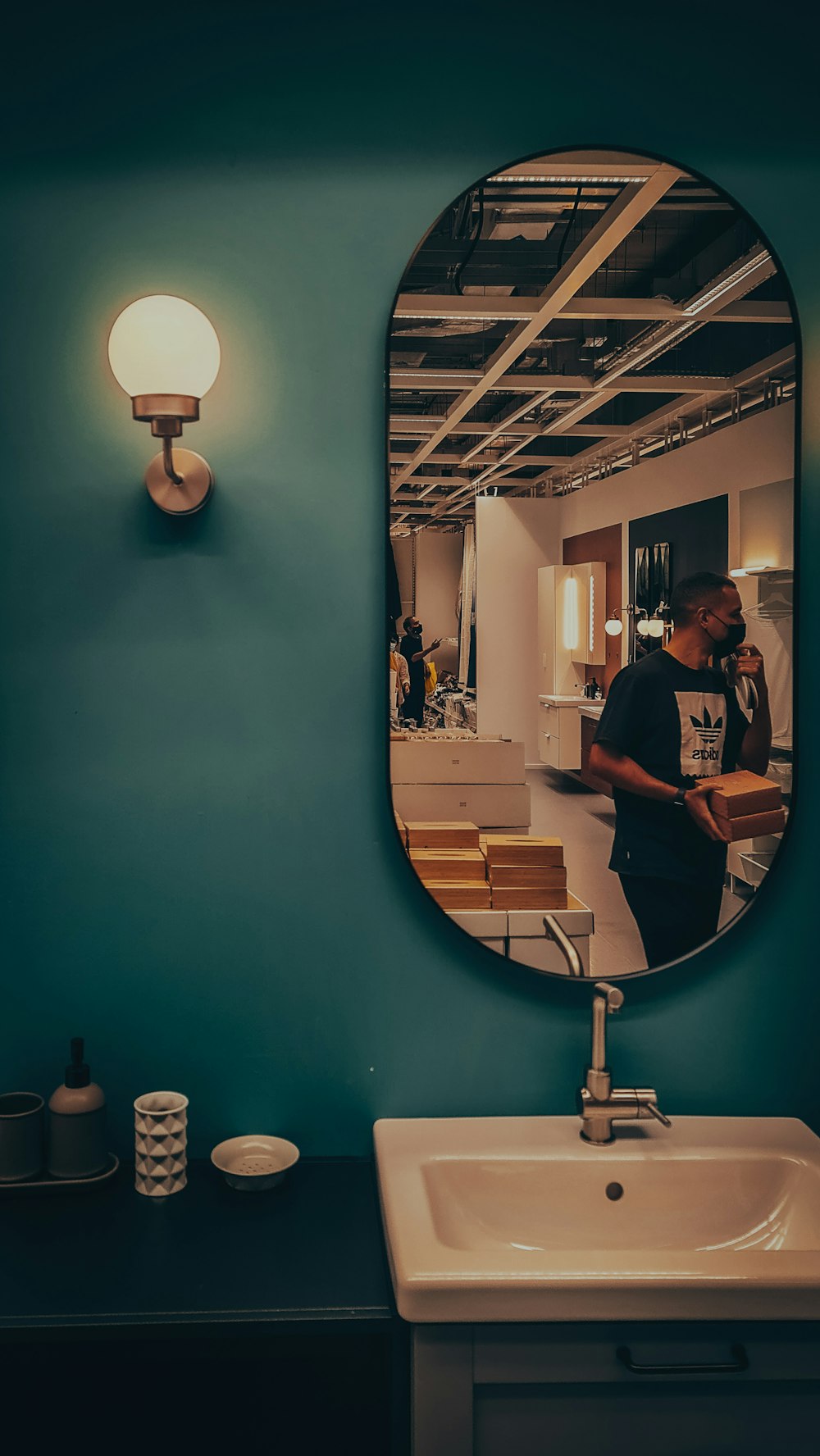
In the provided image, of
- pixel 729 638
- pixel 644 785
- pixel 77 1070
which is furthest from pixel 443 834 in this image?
pixel 77 1070

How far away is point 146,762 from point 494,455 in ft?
2.59

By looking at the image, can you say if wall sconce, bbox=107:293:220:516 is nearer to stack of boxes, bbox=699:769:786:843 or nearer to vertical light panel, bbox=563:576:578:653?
vertical light panel, bbox=563:576:578:653

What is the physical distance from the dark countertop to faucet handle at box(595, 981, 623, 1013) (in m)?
0.49

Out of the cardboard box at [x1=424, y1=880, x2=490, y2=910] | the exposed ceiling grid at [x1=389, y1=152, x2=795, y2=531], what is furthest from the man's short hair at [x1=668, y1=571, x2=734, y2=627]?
the cardboard box at [x1=424, y1=880, x2=490, y2=910]

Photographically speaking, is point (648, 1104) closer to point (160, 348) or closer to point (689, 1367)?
point (689, 1367)

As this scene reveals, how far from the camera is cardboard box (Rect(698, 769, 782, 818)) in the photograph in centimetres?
183

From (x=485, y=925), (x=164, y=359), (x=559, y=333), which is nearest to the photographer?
(x=164, y=359)

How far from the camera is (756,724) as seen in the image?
6.01ft

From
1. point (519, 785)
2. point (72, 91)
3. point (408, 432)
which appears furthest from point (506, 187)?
point (519, 785)

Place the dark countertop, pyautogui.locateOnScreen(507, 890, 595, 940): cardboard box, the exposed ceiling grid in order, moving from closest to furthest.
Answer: the dark countertop < the exposed ceiling grid < pyautogui.locateOnScreen(507, 890, 595, 940): cardboard box

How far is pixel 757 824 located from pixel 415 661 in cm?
66

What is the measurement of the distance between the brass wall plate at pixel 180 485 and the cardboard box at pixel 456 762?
0.53m

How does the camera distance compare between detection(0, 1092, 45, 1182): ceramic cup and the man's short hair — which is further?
the man's short hair

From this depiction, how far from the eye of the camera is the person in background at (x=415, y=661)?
70.4 inches
